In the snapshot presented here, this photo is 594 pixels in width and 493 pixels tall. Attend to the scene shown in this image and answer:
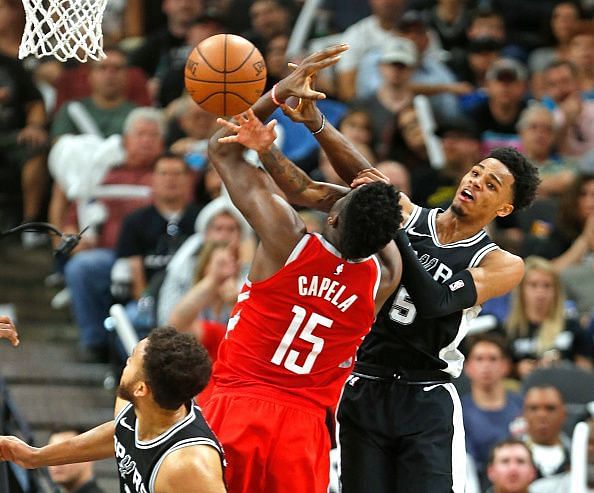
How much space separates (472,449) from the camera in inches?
355

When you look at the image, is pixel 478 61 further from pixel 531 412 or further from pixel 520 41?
pixel 531 412

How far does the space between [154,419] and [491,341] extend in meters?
4.14

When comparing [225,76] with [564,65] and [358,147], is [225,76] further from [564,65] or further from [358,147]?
[564,65]

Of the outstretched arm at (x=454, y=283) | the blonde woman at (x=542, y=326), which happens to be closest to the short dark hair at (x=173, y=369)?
the outstretched arm at (x=454, y=283)

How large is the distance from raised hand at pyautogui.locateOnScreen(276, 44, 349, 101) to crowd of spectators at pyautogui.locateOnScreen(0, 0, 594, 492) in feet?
9.36

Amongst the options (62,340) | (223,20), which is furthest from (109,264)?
(223,20)

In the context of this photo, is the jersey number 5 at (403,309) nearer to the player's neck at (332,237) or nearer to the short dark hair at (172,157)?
the player's neck at (332,237)

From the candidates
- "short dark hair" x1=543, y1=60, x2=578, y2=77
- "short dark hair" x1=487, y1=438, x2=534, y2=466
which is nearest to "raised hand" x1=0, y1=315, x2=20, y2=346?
"short dark hair" x1=487, y1=438, x2=534, y2=466

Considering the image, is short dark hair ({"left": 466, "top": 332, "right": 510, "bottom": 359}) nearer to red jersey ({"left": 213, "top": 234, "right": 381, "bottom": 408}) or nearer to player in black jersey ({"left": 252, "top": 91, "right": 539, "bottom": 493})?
player in black jersey ({"left": 252, "top": 91, "right": 539, "bottom": 493})

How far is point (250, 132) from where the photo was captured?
5.94m

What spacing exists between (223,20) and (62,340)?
372cm

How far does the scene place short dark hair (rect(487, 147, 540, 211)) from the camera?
6.39 metres

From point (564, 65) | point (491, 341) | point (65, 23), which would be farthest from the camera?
point (564, 65)

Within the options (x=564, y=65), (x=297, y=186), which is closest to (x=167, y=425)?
(x=297, y=186)
